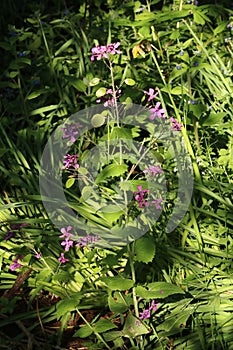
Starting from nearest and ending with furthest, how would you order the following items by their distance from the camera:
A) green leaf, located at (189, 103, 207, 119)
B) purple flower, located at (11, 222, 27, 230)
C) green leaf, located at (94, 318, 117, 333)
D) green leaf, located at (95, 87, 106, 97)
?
green leaf, located at (94, 318, 117, 333), green leaf, located at (95, 87, 106, 97), purple flower, located at (11, 222, 27, 230), green leaf, located at (189, 103, 207, 119)

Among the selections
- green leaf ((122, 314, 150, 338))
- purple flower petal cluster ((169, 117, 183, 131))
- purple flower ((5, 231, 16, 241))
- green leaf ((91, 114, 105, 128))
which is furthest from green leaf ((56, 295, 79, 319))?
purple flower petal cluster ((169, 117, 183, 131))

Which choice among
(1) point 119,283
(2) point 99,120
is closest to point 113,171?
(2) point 99,120

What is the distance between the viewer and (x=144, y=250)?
151cm

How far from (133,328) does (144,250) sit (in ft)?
0.67

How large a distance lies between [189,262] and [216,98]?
2.54 ft

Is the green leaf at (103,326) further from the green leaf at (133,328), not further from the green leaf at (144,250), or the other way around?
the green leaf at (144,250)

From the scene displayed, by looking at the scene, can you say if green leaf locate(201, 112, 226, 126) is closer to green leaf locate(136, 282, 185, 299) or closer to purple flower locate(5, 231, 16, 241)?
green leaf locate(136, 282, 185, 299)

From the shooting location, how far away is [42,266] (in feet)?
5.82

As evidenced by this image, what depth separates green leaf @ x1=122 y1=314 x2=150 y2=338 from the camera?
4.84ft

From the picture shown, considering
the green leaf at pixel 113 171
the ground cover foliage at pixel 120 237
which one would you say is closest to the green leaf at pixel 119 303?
the ground cover foliage at pixel 120 237

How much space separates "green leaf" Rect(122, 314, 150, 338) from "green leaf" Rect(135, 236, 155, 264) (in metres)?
0.16

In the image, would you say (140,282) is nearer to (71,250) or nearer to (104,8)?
(71,250)

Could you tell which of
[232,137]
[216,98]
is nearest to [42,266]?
[232,137]

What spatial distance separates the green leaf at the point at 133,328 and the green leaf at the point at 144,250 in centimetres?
16
